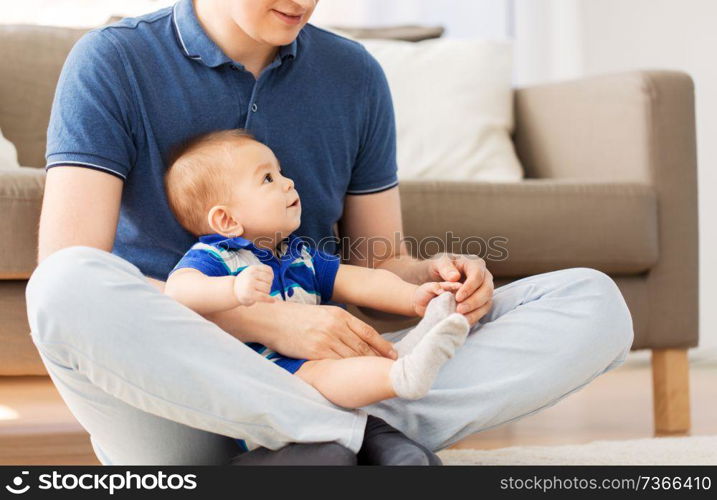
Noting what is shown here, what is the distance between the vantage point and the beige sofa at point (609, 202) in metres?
1.79

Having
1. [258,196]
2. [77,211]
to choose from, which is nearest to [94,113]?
[77,211]

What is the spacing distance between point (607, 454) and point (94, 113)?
962 mm

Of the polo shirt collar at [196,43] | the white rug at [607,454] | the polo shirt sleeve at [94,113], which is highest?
the polo shirt collar at [196,43]

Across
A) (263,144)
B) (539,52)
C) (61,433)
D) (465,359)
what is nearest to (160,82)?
(263,144)

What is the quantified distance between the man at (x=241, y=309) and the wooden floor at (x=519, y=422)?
548mm

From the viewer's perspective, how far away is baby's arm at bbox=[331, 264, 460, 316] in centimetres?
131

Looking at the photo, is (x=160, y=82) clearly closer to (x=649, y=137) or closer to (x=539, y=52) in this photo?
(x=649, y=137)

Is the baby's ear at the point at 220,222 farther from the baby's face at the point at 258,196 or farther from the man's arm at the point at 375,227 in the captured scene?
the man's arm at the point at 375,227

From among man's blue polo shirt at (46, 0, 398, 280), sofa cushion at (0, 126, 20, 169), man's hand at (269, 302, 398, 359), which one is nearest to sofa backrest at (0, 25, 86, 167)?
sofa cushion at (0, 126, 20, 169)

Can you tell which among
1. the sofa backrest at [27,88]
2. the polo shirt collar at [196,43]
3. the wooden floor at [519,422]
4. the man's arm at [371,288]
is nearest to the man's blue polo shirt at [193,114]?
the polo shirt collar at [196,43]

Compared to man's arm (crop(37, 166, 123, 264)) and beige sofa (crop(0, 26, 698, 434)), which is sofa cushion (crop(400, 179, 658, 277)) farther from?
man's arm (crop(37, 166, 123, 264))

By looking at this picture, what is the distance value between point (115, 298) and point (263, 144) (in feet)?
1.33
